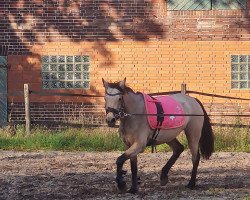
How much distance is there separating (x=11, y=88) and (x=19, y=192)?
8.33 meters

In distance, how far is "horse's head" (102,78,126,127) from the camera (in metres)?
8.19

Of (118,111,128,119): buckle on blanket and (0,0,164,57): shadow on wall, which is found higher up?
(0,0,164,57): shadow on wall

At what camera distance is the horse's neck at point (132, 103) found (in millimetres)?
8672

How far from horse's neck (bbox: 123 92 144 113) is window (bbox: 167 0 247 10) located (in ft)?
26.0

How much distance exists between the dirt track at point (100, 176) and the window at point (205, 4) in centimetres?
482

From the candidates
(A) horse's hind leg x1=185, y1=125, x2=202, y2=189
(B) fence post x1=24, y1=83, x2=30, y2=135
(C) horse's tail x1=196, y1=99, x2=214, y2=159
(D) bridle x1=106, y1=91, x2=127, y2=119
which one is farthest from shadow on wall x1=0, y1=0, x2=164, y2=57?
(D) bridle x1=106, y1=91, x2=127, y2=119

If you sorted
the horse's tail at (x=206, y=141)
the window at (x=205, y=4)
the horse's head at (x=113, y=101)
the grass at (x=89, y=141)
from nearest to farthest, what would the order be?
the horse's head at (x=113, y=101) < the horse's tail at (x=206, y=141) < the grass at (x=89, y=141) < the window at (x=205, y=4)

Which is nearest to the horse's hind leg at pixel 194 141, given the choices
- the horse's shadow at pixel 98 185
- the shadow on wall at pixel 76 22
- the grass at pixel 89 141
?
the horse's shadow at pixel 98 185

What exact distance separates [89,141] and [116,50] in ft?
10.7

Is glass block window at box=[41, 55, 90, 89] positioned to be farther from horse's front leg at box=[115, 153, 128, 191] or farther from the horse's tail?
horse's front leg at box=[115, 153, 128, 191]

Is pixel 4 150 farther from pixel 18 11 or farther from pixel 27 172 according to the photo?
pixel 18 11

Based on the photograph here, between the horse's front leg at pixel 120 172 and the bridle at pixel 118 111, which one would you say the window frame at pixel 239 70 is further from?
the horse's front leg at pixel 120 172

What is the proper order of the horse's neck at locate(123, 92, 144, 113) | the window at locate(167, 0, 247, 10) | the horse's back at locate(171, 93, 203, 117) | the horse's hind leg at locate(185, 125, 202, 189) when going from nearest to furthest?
the horse's neck at locate(123, 92, 144, 113) → the horse's hind leg at locate(185, 125, 202, 189) → the horse's back at locate(171, 93, 203, 117) → the window at locate(167, 0, 247, 10)

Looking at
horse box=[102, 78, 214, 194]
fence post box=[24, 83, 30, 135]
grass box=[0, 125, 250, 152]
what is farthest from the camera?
fence post box=[24, 83, 30, 135]
